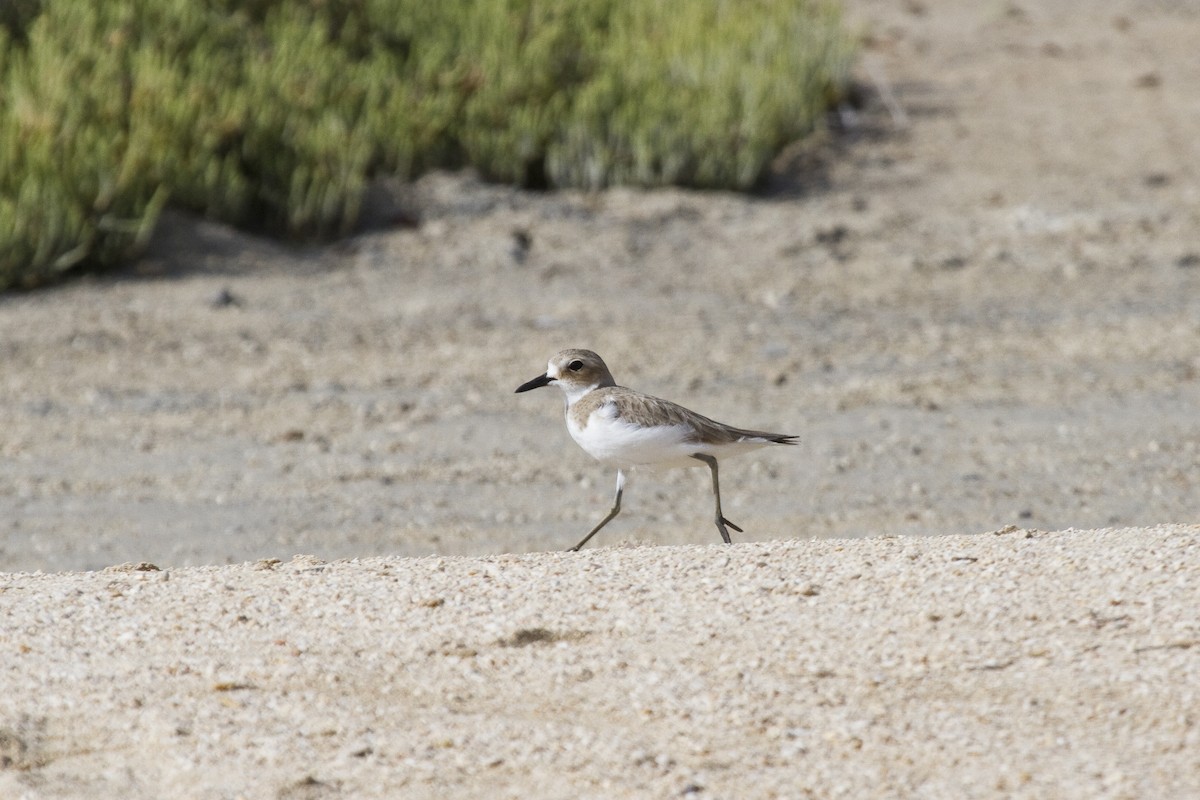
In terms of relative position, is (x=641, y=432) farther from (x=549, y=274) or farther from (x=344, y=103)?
(x=344, y=103)

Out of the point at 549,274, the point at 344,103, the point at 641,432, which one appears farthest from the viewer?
the point at 344,103

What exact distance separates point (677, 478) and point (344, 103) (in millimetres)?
4968

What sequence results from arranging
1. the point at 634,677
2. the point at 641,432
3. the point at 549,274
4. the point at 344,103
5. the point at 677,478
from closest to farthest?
1. the point at 634,677
2. the point at 641,432
3. the point at 677,478
4. the point at 549,274
5. the point at 344,103

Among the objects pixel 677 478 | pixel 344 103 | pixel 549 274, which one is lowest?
pixel 549 274

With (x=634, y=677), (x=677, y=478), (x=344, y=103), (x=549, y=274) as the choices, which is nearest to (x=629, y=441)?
(x=634, y=677)

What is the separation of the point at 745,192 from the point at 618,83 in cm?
119

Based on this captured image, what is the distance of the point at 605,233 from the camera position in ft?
36.0

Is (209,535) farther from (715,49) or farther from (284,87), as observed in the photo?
(715,49)

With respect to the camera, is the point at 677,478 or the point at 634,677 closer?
the point at 634,677

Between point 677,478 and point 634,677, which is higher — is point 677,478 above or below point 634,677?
below

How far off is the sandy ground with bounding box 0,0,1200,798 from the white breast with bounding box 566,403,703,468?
51cm

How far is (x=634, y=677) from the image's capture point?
A: 3.82 metres

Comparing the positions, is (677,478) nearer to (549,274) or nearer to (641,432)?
(641,432)

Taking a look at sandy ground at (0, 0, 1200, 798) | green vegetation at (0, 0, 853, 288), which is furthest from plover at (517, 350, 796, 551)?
green vegetation at (0, 0, 853, 288)
